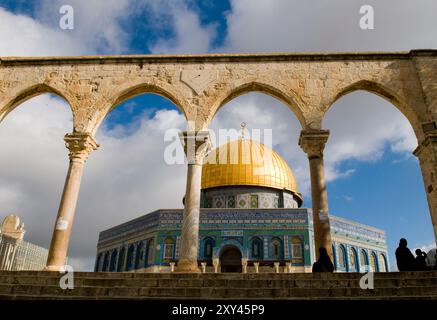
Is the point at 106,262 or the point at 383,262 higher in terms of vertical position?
the point at 383,262

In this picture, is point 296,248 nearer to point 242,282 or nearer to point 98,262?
point 98,262

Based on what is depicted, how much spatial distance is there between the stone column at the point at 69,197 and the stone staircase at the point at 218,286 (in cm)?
211

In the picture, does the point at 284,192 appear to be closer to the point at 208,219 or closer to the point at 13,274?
the point at 208,219

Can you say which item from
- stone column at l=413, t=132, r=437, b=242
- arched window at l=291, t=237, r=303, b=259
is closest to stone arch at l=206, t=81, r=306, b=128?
stone column at l=413, t=132, r=437, b=242

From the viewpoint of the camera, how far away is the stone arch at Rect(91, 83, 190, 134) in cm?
1006

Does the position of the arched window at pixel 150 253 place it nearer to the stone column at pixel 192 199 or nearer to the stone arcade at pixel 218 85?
the stone arcade at pixel 218 85

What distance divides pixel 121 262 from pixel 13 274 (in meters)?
23.3

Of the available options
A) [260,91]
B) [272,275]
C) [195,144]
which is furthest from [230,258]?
[272,275]

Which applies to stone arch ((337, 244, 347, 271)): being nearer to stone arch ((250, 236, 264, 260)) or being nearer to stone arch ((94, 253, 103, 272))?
stone arch ((250, 236, 264, 260))

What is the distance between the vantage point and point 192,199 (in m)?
A: 8.94

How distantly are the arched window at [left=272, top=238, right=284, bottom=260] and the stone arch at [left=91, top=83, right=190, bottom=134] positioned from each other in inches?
674

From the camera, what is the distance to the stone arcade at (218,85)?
9.27 metres

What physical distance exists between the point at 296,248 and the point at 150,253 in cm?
1063
